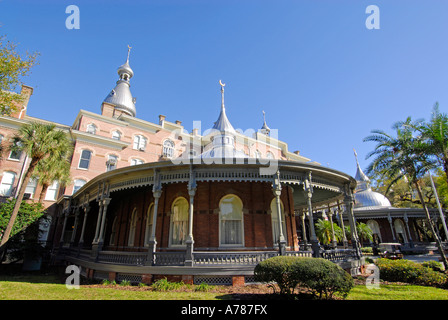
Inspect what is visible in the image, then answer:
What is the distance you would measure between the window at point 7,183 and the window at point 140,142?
1377cm

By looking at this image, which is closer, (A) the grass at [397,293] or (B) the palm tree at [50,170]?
(A) the grass at [397,293]

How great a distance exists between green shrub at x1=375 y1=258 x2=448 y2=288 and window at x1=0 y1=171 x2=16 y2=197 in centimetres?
3289

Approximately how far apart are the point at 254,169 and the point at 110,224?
14950 mm

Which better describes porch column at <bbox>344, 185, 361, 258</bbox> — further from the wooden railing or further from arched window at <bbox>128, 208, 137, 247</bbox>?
arched window at <bbox>128, 208, 137, 247</bbox>

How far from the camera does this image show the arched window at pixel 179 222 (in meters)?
13.6

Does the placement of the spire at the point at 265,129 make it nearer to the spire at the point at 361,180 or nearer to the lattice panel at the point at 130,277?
the spire at the point at 361,180

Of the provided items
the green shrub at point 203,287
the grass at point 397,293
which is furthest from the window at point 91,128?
the grass at point 397,293

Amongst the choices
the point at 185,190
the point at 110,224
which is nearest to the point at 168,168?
the point at 185,190

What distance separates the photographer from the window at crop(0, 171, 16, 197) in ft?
79.7

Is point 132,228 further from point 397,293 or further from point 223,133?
point 397,293

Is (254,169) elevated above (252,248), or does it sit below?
above

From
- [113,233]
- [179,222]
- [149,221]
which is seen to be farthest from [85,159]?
[179,222]
